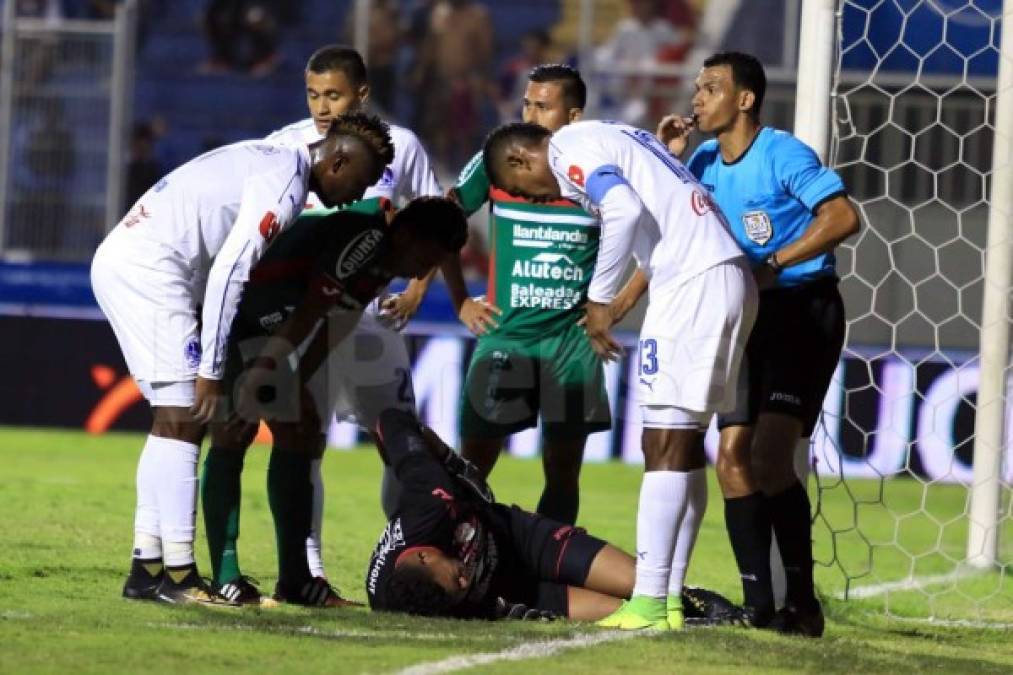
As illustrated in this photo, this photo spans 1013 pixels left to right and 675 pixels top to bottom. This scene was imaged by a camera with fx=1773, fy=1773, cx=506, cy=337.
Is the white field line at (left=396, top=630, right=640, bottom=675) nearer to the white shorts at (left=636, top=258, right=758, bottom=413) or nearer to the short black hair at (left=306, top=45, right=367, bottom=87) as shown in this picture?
the white shorts at (left=636, top=258, right=758, bottom=413)

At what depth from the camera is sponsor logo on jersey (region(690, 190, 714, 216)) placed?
6.04 meters

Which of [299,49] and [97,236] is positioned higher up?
[299,49]

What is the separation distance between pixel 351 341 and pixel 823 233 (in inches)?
73.8

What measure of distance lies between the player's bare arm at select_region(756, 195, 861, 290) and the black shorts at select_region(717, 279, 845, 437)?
25 cm

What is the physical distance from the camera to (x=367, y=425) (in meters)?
7.01

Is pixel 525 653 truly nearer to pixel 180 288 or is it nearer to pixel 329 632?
pixel 329 632

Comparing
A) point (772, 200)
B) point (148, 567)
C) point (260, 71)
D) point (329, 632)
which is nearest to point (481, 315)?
point (772, 200)

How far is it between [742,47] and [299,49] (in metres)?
4.64

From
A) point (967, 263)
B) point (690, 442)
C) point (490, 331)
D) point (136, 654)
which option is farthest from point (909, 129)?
point (136, 654)

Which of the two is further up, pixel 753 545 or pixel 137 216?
pixel 137 216

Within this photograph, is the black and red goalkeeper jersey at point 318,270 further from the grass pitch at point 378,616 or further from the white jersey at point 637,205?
the grass pitch at point 378,616

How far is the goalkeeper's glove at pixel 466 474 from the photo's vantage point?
6.55 meters

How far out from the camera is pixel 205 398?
5934 mm

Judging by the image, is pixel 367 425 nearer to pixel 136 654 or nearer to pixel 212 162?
pixel 212 162
